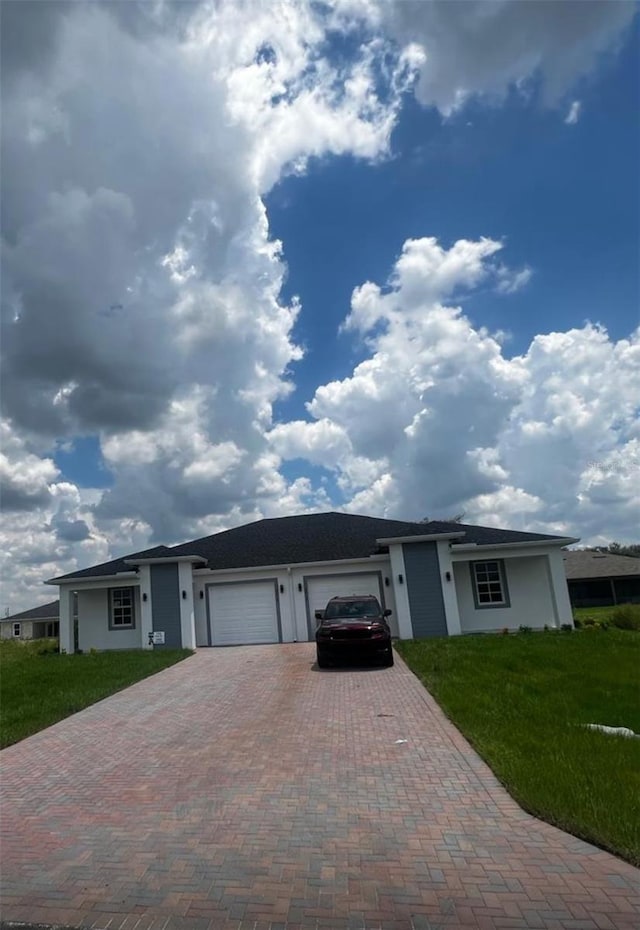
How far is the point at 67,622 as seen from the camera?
20734 mm

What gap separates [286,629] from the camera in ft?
62.3

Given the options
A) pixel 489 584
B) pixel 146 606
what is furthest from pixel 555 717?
pixel 146 606

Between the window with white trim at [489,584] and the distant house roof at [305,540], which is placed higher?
the distant house roof at [305,540]

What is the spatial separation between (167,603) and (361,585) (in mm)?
6493

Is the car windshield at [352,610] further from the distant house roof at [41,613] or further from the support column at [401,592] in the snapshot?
the distant house roof at [41,613]

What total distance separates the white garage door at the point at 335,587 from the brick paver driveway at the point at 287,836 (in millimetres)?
10425

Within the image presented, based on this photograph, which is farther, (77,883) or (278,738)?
(278,738)

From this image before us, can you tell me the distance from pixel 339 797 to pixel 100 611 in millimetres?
18006

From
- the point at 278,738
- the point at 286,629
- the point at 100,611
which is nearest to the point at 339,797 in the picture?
the point at 278,738

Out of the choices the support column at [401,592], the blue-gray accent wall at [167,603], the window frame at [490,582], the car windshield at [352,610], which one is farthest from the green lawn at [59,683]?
the window frame at [490,582]

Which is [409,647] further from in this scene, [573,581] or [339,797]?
[573,581]

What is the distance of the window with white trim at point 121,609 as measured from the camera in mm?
20828

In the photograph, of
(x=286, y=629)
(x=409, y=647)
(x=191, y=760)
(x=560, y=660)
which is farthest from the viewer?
(x=286, y=629)

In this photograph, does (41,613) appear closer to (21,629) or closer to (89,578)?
(21,629)
